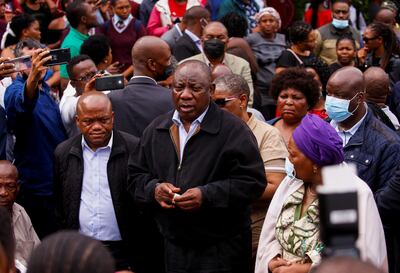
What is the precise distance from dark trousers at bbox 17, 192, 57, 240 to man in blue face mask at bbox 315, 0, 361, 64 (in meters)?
5.92

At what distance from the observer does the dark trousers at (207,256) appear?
6.11m

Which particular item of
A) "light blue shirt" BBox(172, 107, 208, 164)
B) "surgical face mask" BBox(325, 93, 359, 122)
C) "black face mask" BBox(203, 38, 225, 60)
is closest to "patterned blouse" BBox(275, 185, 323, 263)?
"light blue shirt" BBox(172, 107, 208, 164)

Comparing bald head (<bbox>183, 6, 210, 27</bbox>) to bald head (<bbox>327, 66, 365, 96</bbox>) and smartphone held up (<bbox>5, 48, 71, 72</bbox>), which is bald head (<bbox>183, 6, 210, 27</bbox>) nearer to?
smartphone held up (<bbox>5, 48, 71, 72</bbox>)

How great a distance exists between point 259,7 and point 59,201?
22.9ft

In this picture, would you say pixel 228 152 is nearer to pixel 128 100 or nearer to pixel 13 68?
pixel 128 100

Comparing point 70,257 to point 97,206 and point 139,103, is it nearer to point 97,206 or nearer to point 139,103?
point 97,206

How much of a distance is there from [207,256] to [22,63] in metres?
2.41

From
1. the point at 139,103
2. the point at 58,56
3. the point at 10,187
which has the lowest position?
the point at 10,187

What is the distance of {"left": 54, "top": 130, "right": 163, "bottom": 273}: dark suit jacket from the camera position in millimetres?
6781

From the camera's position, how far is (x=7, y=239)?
4.04 metres

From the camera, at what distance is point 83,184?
22.3 feet

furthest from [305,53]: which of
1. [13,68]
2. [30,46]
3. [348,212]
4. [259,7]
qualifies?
[348,212]

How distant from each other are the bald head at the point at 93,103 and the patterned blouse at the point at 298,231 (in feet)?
5.90

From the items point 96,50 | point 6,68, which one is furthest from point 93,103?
point 96,50
